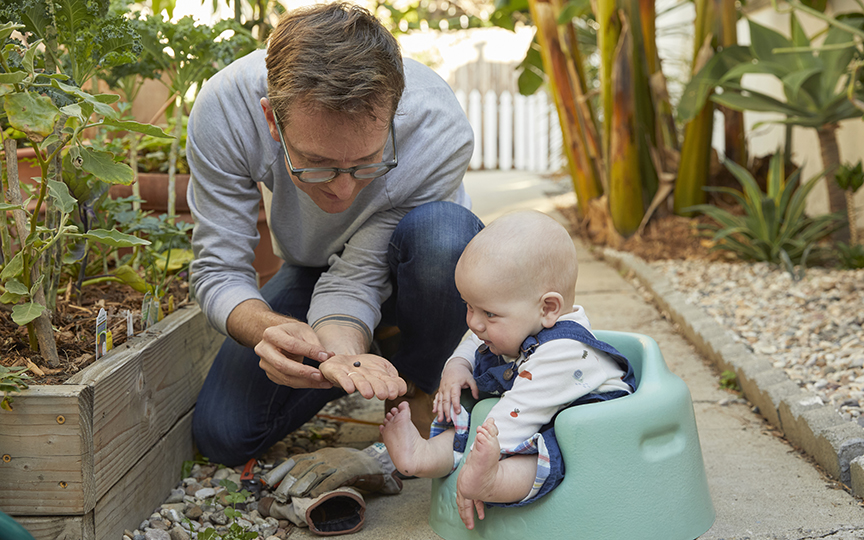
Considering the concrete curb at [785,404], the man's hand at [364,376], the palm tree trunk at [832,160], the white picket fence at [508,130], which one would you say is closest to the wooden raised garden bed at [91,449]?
the man's hand at [364,376]

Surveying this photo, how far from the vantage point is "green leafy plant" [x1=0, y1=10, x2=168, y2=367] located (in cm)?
109

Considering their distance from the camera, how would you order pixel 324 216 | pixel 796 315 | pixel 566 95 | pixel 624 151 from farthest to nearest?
pixel 566 95
pixel 624 151
pixel 796 315
pixel 324 216

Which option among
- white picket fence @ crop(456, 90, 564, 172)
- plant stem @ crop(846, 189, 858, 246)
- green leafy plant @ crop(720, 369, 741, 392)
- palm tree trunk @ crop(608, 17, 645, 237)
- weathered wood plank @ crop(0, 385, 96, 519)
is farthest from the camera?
white picket fence @ crop(456, 90, 564, 172)

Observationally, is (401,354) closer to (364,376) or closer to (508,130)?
(364,376)

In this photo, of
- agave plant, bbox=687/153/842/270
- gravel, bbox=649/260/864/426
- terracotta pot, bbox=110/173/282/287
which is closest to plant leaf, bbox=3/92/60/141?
terracotta pot, bbox=110/173/282/287

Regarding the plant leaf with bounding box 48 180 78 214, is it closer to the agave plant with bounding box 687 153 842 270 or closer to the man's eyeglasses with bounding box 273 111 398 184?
the man's eyeglasses with bounding box 273 111 398 184

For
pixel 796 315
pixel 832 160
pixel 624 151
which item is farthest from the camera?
pixel 624 151

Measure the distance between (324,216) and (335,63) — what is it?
0.47 meters

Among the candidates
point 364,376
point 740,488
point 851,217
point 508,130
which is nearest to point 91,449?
point 364,376

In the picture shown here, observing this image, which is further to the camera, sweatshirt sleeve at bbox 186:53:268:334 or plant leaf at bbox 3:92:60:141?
sweatshirt sleeve at bbox 186:53:268:334

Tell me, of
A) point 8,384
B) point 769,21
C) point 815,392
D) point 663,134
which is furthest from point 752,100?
point 8,384

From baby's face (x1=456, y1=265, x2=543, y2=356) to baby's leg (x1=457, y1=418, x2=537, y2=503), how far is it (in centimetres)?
17

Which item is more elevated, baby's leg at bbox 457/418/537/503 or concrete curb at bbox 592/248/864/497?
baby's leg at bbox 457/418/537/503

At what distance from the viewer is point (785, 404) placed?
1.70m
